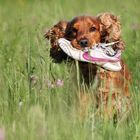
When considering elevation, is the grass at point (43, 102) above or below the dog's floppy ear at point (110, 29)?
below

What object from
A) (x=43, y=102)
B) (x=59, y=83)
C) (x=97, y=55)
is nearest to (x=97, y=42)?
(x=97, y=55)

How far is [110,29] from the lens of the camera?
559 cm

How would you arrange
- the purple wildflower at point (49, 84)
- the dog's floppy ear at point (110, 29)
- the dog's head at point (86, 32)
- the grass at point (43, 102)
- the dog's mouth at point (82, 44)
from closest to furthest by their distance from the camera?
1. the grass at point (43, 102)
2. the purple wildflower at point (49, 84)
3. the dog's mouth at point (82, 44)
4. the dog's head at point (86, 32)
5. the dog's floppy ear at point (110, 29)

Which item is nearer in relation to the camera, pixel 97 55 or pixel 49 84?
pixel 49 84

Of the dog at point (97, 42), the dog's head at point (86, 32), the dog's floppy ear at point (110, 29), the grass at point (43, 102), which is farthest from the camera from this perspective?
the dog's floppy ear at point (110, 29)

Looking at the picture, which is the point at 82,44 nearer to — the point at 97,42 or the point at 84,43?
the point at 84,43

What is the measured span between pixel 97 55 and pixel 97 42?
0.26 meters

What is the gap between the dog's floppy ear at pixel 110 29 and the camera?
555 cm

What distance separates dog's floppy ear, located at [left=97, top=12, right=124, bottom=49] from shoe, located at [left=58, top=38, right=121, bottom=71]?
Result: 0.27 meters

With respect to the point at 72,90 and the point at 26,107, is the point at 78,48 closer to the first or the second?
the point at 72,90

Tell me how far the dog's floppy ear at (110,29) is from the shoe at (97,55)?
27 centimetres

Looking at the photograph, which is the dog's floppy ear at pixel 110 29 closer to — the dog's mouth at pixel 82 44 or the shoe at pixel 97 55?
the shoe at pixel 97 55

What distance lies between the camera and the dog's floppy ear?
555 cm

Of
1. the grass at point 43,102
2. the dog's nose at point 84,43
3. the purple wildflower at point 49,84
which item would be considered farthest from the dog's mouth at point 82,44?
the purple wildflower at point 49,84
